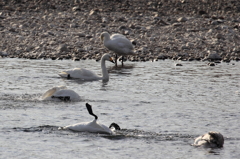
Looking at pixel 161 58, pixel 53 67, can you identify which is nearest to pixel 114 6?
pixel 161 58

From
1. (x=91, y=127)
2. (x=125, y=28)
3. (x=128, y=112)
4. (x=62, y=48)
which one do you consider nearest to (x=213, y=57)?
(x=125, y=28)

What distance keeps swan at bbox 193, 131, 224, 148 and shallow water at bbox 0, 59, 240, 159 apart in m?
0.11

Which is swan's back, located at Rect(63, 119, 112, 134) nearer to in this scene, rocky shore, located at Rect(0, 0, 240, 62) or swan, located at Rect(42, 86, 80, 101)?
swan, located at Rect(42, 86, 80, 101)

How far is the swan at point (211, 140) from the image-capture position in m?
8.95

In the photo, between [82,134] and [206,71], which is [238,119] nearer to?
[82,134]

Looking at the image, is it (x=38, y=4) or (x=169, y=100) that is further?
(x=38, y=4)

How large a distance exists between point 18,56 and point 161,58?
5.37 m

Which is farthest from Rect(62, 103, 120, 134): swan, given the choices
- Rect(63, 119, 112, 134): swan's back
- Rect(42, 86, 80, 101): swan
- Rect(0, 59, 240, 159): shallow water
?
Rect(42, 86, 80, 101): swan

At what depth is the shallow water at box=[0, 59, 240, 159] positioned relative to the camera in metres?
8.90

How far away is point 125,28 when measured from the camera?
2397cm

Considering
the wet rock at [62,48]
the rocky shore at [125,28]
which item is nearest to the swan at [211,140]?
the rocky shore at [125,28]

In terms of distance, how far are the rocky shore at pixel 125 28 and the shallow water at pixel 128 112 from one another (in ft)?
9.07

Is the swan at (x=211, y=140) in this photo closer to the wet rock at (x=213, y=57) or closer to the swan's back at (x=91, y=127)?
the swan's back at (x=91, y=127)

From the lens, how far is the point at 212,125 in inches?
417
